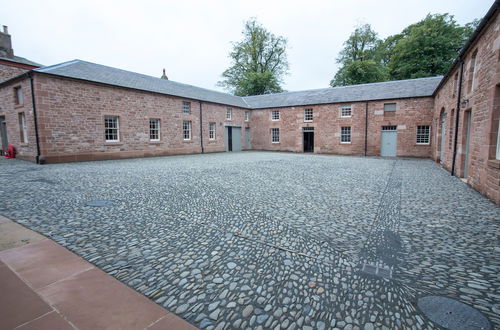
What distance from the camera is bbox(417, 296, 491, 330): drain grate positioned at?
1909 mm

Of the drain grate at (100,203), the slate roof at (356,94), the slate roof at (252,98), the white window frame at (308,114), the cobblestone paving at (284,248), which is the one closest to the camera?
the cobblestone paving at (284,248)

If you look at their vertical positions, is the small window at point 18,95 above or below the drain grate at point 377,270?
above

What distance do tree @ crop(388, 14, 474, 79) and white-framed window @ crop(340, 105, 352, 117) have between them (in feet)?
39.9

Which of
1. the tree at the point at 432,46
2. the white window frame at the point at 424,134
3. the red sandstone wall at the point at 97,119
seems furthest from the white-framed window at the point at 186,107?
the tree at the point at 432,46

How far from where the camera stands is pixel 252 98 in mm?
29297

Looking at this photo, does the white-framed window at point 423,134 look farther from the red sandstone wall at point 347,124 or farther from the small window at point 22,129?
the small window at point 22,129

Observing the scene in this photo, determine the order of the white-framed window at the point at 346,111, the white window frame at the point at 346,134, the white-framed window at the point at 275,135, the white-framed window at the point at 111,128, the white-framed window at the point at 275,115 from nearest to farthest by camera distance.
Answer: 1. the white-framed window at the point at 111,128
2. the white-framed window at the point at 346,111
3. the white window frame at the point at 346,134
4. the white-framed window at the point at 275,115
5. the white-framed window at the point at 275,135

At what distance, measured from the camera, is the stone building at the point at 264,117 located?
7.30 metres

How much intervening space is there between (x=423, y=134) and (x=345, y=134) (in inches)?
231

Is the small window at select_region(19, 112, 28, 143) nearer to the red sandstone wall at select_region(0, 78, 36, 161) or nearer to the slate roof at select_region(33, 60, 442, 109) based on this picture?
the red sandstone wall at select_region(0, 78, 36, 161)

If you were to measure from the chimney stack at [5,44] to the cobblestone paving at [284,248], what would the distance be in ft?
97.6

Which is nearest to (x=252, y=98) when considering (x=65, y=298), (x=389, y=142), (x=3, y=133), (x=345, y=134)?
(x=345, y=134)

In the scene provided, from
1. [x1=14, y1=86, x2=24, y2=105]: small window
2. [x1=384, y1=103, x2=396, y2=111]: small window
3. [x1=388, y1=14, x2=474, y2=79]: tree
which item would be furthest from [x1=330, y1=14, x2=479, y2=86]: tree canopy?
[x1=14, y1=86, x2=24, y2=105]: small window

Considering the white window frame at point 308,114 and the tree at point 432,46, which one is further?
the tree at point 432,46
